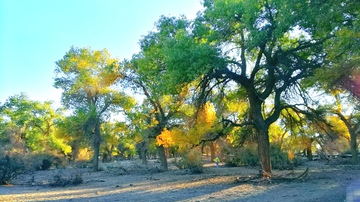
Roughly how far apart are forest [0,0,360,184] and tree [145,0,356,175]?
58 millimetres

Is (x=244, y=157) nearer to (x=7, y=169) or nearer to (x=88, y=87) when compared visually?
(x=88, y=87)

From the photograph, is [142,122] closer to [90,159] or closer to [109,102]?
[109,102]

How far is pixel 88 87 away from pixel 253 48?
77.1ft

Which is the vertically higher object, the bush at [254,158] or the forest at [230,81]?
the forest at [230,81]

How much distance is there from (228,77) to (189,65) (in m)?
3.36

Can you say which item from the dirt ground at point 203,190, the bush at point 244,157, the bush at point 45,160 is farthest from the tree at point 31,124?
the bush at point 244,157

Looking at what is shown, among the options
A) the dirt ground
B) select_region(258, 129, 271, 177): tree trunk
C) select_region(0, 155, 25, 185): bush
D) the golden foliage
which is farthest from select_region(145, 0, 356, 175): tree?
select_region(0, 155, 25, 185): bush

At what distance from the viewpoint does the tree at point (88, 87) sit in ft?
114

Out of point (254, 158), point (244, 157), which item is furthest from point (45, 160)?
point (254, 158)

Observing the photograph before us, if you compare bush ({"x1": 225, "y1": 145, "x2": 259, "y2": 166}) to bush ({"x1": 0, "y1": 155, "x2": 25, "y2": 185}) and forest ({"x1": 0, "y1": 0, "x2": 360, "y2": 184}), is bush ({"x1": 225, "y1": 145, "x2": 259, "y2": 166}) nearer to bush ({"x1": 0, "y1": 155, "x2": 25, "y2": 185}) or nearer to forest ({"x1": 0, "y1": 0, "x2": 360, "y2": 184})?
forest ({"x1": 0, "y1": 0, "x2": 360, "y2": 184})

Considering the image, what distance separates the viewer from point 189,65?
15.0 m

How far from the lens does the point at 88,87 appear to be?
116ft

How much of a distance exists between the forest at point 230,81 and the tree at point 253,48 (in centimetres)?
6

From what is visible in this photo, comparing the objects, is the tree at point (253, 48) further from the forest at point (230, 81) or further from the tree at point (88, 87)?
the tree at point (88, 87)
